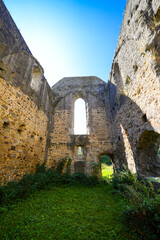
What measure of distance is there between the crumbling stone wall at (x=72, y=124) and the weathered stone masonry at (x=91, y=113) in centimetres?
7

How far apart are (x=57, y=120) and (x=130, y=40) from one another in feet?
22.0

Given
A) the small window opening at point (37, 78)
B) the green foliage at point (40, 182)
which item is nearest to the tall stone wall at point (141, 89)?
the green foliage at point (40, 182)

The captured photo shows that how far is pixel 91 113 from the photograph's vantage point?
352 inches

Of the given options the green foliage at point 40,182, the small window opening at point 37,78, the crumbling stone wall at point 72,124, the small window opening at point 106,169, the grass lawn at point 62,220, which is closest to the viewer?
the grass lawn at point 62,220

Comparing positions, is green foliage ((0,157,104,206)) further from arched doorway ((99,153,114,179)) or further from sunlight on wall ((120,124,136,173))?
sunlight on wall ((120,124,136,173))

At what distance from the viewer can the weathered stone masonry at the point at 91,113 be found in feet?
12.5

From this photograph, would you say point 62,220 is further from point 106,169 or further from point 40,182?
point 106,169

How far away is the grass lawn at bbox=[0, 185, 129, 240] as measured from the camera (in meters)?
2.22

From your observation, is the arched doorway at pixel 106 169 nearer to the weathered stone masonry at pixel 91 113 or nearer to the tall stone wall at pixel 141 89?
the weathered stone masonry at pixel 91 113

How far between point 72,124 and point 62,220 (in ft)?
21.1

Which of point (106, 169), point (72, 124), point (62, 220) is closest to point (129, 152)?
point (62, 220)

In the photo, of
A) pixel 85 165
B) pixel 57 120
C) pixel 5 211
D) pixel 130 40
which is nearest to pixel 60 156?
pixel 85 165

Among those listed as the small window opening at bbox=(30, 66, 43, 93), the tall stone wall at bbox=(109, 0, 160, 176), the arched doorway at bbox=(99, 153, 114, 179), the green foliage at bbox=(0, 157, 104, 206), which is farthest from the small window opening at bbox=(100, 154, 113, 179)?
the small window opening at bbox=(30, 66, 43, 93)

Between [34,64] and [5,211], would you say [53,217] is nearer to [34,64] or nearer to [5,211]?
[5,211]
